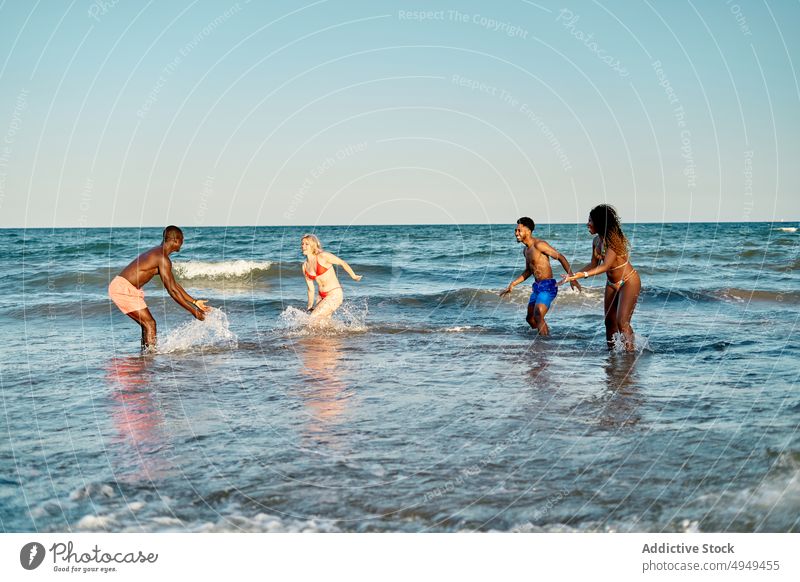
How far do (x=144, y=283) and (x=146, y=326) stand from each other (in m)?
0.91

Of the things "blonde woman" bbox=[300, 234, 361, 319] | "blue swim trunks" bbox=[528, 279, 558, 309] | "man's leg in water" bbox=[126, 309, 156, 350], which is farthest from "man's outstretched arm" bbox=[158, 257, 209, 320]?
"blue swim trunks" bbox=[528, 279, 558, 309]

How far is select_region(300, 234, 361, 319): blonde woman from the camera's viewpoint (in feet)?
45.9

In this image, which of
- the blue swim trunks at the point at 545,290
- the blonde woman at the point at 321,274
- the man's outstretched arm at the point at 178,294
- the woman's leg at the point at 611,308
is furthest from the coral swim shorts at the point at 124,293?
the woman's leg at the point at 611,308

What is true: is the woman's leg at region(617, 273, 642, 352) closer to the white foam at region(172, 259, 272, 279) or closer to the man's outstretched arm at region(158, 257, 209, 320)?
the man's outstretched arm at region(158, 257, 209, 320)

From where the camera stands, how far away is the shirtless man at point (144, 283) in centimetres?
1123

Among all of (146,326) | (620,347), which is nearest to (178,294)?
(146,326)

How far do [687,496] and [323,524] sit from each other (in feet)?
9.18

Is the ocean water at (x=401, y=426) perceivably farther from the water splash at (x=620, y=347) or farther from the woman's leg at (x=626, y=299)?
the woman's leg at (x=626, y=299)

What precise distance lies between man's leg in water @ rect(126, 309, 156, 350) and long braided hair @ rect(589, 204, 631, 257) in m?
7.69

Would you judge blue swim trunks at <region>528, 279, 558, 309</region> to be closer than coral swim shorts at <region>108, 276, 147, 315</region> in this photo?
No

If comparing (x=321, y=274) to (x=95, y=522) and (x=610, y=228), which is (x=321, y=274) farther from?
(x=95, y=522)

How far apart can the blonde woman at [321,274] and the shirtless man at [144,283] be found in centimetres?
287
